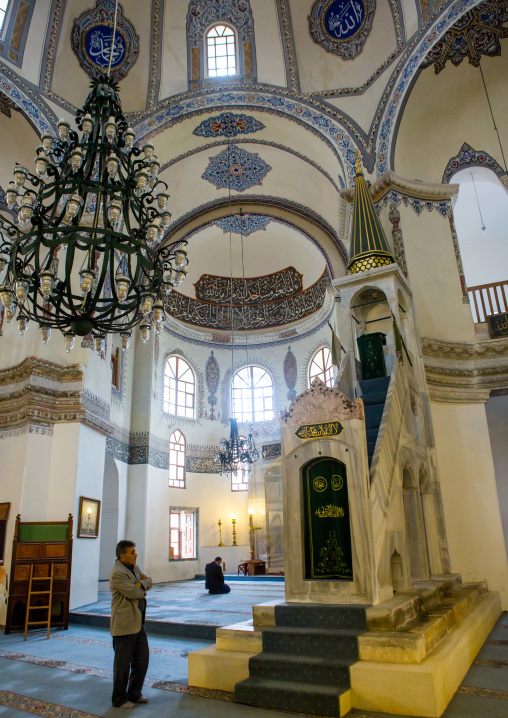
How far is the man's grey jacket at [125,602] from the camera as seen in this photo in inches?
133

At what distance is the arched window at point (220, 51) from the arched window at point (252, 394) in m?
7.17

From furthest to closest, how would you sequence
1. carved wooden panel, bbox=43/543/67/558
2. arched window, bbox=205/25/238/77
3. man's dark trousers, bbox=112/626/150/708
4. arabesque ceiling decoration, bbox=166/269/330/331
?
arabesque ceiling decoration, bbox=166/269/330/331 < arched window, bbox=205/25/238/77 < carved wooden panel, bbox=43/543/67/558 < man's dark trousers, bbox=112/626/150/708

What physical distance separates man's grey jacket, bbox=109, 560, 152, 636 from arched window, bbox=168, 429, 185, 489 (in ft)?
28.4

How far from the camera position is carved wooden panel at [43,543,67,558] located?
6551mm

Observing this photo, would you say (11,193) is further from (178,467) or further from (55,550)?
(178,467)

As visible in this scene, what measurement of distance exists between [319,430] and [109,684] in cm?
251

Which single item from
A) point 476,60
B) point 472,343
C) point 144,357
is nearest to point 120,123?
point 472,343

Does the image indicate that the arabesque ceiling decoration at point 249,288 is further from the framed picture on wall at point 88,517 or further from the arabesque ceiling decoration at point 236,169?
the framed picture on wall at point 88,517

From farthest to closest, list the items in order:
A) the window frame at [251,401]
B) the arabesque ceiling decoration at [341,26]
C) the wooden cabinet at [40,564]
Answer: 1. the window frame at [251,401]
2. the arabesque ceiling decoration at [341,26]
3. the wooden cabinet at [40,564]

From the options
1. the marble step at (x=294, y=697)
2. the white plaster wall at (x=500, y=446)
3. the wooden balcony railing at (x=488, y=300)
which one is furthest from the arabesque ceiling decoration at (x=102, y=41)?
the marble step at (x=294, y=697)

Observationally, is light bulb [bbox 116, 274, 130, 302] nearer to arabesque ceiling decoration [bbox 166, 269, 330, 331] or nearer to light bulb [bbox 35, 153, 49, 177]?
light bulb [bbox 35, 153, 49, 177]

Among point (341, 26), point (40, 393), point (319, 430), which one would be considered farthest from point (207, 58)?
point (319, 430)

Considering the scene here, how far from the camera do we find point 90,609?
7031 mm

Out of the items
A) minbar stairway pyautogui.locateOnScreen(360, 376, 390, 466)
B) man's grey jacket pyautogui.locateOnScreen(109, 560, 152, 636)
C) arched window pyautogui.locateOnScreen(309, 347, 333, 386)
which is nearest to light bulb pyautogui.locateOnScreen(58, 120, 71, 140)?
man's grey jacket pyautogui.locateOnScreen(109, 560, 152, 636)
